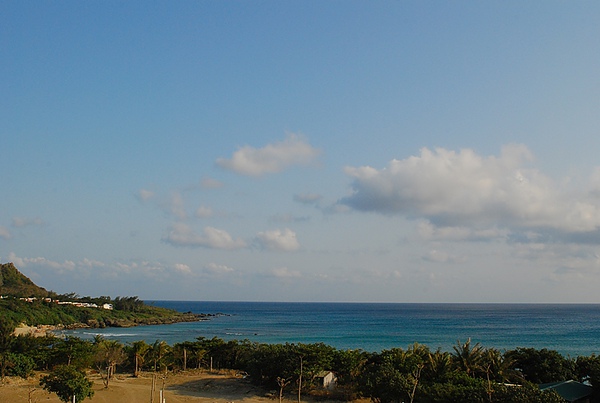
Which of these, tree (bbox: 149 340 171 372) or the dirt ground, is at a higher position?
tree (bbox: 149 340 171 372)

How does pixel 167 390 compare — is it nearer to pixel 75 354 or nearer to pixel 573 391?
pixel 75 354

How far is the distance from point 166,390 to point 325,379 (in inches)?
355

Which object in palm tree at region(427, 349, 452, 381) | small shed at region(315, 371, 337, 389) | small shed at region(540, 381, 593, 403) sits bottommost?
small shed at region(315, 371, 337, 389)

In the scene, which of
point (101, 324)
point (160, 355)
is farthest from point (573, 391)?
point (101, 324)

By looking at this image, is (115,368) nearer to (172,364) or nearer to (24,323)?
(172,364)

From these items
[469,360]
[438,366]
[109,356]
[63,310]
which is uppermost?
[469,360]

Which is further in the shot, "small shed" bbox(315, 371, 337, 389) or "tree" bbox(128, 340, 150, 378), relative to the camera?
"tree" bbox(128, 340, 150, 378)

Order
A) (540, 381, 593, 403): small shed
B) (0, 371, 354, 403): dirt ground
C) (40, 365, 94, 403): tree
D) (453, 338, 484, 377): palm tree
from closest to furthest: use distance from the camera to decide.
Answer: (40, 365, 94, 403): tree < (540, 381, 593, 403): small shed < (0, 371, 354, 403): dirt ground < (453, 338, 484, 377): palm tree

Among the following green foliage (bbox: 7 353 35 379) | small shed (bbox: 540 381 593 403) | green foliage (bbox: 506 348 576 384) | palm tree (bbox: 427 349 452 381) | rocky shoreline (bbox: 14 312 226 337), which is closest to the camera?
small shed (bbox: 540 381 593 403)

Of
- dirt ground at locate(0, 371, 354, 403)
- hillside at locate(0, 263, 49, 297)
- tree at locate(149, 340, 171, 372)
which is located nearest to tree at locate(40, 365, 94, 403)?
dirt ground at locate(0, 371, 354, 403)

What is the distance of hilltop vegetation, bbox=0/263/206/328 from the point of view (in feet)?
278

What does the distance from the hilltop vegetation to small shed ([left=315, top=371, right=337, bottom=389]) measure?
51360 mm

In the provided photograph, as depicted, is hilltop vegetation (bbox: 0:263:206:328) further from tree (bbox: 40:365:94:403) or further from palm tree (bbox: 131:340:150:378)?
tree (bbox: 40:365:94:403)

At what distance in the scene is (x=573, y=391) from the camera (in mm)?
23422
